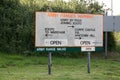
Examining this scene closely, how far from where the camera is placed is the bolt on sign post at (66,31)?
14.5 meters

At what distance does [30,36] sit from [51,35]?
10.4 metres

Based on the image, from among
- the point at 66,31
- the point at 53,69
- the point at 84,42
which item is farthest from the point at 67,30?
the point at 53,69

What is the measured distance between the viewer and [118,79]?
14062mm

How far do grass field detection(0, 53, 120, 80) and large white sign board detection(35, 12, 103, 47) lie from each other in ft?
4.03

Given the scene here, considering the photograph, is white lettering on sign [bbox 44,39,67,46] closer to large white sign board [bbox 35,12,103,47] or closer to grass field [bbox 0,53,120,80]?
large white sign board [bbox 35,12,103,47]

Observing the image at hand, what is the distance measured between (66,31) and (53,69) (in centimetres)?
313

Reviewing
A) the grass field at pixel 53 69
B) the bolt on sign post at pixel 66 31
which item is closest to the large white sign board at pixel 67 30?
the bolt on sign post at pixel 66 31

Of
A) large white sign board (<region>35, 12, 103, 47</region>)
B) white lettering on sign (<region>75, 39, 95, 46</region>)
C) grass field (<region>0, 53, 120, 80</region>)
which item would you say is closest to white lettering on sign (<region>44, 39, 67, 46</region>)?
large white sign board (<region>35, 12, 103, 47</region>)

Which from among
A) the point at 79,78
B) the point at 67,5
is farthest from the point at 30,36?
the point at 79,78

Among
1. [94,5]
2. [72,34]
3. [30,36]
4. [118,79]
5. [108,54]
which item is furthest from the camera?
[94,5]

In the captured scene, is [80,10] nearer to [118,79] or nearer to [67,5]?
[67,5]

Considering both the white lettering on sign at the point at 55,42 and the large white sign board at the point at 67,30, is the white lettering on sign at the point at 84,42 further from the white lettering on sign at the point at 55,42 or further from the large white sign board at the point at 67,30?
the white lettering on sign at the point at 55,42

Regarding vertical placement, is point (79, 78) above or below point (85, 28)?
below

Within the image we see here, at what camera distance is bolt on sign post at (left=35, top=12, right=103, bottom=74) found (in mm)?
14516
